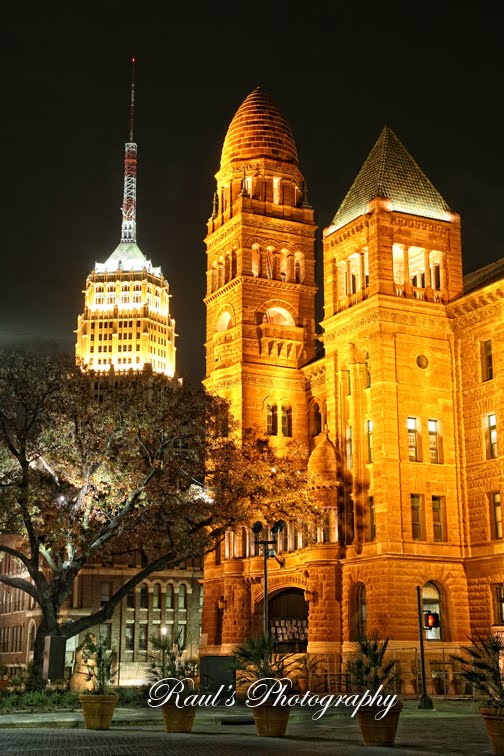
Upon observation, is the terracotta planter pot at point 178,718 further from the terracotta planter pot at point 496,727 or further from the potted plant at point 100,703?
the terracotta planter pot at point 496,727

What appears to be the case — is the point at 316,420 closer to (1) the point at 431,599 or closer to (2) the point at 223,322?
(2) the point at 223,322

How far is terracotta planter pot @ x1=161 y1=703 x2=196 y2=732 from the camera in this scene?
26.4 metres

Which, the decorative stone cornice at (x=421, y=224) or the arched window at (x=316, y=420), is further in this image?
the arched window at (x=316, y=420)

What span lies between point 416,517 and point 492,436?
17.9 feet

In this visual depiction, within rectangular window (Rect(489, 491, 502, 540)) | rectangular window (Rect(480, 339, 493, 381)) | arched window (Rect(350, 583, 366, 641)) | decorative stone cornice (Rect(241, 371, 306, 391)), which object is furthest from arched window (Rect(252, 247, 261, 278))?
rectangular window (Rect(489, 491, 502, 540))

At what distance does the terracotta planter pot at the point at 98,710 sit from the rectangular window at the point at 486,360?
28883 mm

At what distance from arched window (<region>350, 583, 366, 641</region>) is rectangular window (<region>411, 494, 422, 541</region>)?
12.4ft

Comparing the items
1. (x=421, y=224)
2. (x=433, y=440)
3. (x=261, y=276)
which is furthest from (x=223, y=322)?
(x=433, y=440)

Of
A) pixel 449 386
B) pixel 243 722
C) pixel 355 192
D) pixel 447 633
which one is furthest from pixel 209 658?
pixel 355 192

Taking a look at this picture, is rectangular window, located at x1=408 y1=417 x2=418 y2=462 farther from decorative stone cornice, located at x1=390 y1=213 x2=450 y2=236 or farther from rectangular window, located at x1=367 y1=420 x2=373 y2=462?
decorative stone cornice, located at x1=390 y1=213 x2=450 y2=236

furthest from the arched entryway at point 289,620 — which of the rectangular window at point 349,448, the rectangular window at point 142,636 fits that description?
the rectangular window at point 142,636

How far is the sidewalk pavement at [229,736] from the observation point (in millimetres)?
21516

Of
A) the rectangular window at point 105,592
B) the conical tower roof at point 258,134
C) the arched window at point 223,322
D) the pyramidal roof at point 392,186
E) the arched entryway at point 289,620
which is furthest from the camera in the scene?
the rectangular window at point 105,592

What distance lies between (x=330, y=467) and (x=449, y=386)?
738 centimetres
